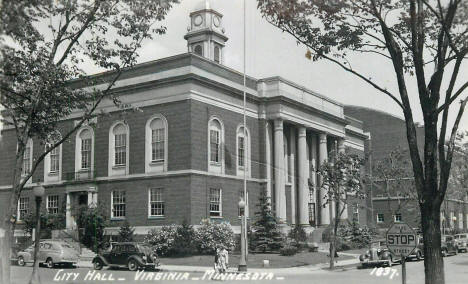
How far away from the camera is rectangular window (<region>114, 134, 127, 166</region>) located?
41906 mm

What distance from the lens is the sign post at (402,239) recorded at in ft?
38.7

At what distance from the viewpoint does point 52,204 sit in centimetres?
4472

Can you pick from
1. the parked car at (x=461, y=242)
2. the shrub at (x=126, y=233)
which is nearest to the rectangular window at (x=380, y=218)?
the parked car at (x=461, y=242)

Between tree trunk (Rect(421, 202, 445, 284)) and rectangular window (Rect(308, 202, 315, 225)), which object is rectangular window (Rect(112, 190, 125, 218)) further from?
tree trunk (Rect(421, 202, 445, 284))

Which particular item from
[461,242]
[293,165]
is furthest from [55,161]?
[461,242]

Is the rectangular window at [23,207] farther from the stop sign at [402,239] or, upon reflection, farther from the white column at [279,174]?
the stop sign at [402,239]

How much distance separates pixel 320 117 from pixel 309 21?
1557 inches

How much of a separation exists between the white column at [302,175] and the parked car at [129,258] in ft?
72.9

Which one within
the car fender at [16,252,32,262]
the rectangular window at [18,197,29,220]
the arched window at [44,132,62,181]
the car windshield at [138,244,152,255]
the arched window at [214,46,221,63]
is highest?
the arched window at [214,46,221,63]

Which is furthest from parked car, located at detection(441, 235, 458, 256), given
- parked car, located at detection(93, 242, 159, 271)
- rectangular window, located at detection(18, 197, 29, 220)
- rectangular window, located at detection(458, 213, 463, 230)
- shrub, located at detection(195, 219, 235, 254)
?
rectangular window, located at detection(458, 213, 463, 230)

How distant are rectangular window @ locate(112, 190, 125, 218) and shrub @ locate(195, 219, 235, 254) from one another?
269 inches

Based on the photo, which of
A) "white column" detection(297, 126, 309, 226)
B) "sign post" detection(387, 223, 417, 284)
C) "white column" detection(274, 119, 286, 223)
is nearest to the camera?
"sign post" detection(387, 223, 417, 284)

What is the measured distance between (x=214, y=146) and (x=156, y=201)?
601 centimetres

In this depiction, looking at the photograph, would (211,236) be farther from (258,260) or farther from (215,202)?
(215,202)
